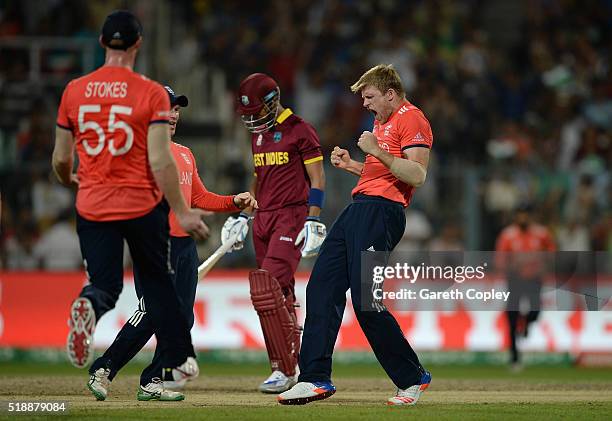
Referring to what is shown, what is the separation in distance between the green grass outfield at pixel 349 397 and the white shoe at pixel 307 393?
9 centimetres

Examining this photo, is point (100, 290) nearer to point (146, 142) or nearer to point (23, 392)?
point (146, 142)

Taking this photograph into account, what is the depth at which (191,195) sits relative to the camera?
1042 cm

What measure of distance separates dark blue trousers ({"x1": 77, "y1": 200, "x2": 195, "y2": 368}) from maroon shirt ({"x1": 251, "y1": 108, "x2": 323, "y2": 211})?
269cm

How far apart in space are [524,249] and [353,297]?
25.8 feet

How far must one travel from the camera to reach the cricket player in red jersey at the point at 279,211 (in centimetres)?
1050

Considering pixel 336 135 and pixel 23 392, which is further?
pixel 336 135

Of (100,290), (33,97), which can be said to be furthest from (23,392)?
(33,97)

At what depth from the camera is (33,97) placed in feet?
60.0

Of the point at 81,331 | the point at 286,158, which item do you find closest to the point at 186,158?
the point at 286,158

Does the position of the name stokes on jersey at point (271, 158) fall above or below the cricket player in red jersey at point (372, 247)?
above

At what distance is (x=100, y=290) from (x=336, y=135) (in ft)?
39.5

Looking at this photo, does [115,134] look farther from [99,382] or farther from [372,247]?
[99,382]

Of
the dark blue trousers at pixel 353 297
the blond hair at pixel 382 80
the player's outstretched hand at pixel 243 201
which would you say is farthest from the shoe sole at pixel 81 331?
the blond hair at pixel 382 80
